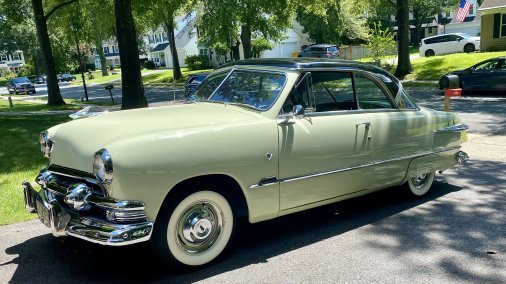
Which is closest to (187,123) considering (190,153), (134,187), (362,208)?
(190,153)

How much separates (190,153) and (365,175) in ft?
6.85

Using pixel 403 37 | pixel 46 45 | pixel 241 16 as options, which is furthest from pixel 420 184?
pixel 403 37

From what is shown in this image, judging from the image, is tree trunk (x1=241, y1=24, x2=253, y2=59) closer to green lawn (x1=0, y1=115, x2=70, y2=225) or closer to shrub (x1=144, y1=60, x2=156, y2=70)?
green lawn (x1=0, y1=115, x2=70, y2=225)

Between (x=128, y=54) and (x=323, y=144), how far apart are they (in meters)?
9.47

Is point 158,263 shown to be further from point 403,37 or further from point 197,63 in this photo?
point 197,63

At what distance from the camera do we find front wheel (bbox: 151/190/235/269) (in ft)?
11.9

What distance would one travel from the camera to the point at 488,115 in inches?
489

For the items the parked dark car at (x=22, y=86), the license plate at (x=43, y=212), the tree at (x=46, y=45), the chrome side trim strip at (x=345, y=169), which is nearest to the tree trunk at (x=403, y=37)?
the tree at (x=46, y=45)

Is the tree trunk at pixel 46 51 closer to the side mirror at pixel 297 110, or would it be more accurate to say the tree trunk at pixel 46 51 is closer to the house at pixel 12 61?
the side mirror at pixel 297 110

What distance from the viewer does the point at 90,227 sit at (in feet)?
11.3

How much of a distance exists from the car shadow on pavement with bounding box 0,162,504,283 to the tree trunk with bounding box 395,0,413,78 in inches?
778

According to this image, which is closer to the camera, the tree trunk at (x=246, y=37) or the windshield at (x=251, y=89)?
the windshield at (x=251, y=89)

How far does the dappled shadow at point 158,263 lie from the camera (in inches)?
148

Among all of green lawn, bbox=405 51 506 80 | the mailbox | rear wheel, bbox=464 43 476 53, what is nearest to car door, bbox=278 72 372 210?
the mailbox
